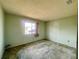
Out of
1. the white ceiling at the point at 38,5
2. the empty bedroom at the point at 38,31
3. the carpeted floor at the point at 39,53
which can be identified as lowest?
the carpeted floor at the point at 39,53

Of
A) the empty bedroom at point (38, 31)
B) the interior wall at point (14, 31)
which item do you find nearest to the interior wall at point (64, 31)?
the empty bedroom at point (38, 31)

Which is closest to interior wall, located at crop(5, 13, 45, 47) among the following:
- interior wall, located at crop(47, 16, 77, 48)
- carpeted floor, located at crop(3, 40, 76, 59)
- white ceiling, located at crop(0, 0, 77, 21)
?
carpeted floor, located at crop(3, 40, 76, 59)

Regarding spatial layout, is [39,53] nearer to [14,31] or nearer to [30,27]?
[14,31]

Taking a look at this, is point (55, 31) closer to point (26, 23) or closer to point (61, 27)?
point (61, 27)

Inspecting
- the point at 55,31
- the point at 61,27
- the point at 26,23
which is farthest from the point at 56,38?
the point at 26,23

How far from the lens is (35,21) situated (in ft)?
21.0

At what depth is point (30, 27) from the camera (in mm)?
6109

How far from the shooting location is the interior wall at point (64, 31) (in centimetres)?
504

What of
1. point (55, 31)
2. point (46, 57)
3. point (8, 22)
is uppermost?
point (8, 22)


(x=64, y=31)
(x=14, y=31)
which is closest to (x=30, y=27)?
(x=14, y=31)

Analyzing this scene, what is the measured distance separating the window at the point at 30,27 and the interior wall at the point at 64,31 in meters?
1.50

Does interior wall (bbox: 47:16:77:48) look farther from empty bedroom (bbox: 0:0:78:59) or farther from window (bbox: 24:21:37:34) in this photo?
window (bbox: 24:21:37:34)

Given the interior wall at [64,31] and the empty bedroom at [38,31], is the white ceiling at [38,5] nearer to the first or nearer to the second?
the empty bedroom at [38,31]

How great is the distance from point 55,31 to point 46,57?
3388 mm
